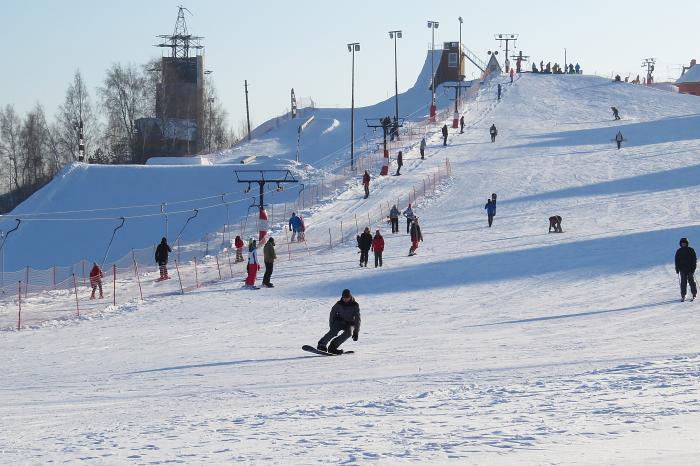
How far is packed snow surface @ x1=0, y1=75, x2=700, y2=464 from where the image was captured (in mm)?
10016

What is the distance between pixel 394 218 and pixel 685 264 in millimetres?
15469

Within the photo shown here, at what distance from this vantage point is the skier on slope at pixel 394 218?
1393 inches

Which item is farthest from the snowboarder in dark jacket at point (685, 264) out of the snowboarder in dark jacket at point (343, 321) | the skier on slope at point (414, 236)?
the skier on slope at point (414, 236)

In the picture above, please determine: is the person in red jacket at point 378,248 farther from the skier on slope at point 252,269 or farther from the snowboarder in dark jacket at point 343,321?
Answer: the snowboarder in dark jacket at point 343,321

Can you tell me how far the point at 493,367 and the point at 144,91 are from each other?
251 ft

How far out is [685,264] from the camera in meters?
20.8

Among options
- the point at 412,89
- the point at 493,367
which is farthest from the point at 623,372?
the point at 412,89

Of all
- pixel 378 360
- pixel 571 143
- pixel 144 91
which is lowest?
pixel 378 360

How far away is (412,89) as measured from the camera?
322 feet

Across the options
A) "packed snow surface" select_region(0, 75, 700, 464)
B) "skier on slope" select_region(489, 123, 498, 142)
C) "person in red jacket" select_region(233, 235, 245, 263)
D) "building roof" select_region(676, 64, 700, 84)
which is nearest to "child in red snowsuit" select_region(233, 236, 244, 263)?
"person in red jacket" select_region(233, 235, 245, 263)

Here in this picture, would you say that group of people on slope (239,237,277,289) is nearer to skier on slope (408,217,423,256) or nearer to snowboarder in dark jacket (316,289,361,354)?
skier on slope (408,217,423,256)

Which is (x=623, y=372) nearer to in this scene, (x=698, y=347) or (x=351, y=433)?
(x=698, y=347)

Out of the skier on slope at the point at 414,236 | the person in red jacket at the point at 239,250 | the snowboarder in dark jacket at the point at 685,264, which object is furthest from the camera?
the person in red jacket at the point at 239,250

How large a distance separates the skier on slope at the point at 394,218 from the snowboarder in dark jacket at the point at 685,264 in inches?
595
